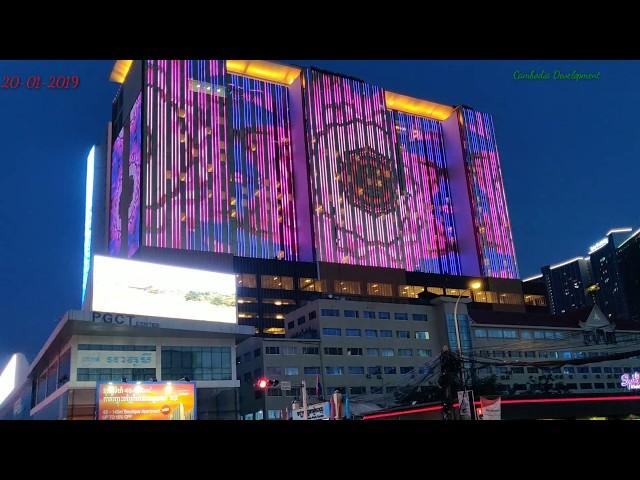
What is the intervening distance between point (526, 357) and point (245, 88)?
69.0 m

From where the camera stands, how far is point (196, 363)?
153 feet

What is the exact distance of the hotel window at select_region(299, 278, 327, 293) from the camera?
4102 inches

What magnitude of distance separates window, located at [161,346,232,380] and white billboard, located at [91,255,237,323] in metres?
2.72

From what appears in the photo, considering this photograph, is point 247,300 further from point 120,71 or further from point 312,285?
point 120,71

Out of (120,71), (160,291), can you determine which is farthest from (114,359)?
(120,71)

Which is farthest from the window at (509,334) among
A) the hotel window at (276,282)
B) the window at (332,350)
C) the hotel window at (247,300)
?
the hotel window at (247,300)

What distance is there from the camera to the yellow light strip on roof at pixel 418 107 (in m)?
134

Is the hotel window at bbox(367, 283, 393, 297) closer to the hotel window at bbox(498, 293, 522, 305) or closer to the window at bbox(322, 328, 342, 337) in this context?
the hotel window at bbox(498, 293, 522, 305)

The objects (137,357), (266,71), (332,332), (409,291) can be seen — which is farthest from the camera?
(266,71)

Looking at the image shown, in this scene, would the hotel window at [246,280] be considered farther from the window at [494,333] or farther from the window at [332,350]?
the window at [494,333]

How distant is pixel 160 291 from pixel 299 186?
246 ft

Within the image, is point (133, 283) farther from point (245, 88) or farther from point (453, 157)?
point (453, 157)

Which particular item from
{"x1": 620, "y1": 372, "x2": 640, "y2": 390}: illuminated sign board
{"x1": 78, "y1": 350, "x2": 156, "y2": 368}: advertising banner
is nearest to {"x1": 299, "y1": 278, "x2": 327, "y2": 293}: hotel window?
{"x1": 620, "y1": 372, "x2": 640, "y2": 390}: illuminated sign board
